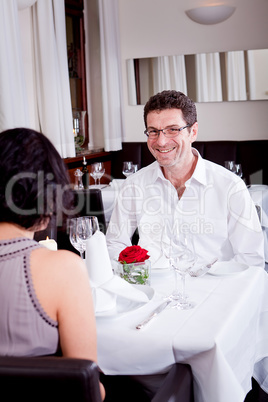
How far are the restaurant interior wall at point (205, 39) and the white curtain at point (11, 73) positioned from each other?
7.04 ft

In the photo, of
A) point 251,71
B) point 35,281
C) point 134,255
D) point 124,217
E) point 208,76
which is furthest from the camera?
point 208,76

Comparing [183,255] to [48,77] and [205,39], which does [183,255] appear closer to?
[48,77]

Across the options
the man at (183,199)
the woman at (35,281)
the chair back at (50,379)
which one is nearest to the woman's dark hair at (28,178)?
the woman at (35,281)

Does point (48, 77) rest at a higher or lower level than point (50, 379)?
higher

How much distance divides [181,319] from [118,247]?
0.84 m

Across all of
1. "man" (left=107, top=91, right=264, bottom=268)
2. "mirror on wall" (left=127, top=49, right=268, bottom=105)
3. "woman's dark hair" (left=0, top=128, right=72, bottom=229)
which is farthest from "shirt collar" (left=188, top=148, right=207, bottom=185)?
"mirror on wall" (left=127, top=49, right=268, bottom=105)

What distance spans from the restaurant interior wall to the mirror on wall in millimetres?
94

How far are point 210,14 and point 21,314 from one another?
5.05 m

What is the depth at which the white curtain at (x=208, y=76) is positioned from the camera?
5707 millimetres

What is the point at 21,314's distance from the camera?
3.77 feet

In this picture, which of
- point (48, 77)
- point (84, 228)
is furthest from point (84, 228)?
point (48, 77)

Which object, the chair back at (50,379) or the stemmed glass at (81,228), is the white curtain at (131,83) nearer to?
the stemmed glass at (81,228)

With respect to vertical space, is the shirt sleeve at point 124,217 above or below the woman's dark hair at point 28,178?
below

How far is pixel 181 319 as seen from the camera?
150cm
